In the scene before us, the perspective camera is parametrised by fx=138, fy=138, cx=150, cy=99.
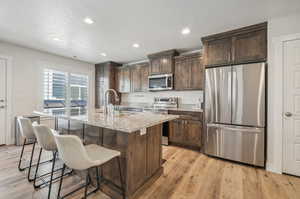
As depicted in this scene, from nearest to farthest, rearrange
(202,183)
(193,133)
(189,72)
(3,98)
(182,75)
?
(202,183)
(193,133)
(3,98)
(189,72)
(182,75)

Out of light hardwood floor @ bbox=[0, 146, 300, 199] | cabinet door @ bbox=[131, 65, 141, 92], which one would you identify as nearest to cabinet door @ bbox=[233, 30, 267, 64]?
light hardwood floor @ bbox=[0, 146, 300, 199]

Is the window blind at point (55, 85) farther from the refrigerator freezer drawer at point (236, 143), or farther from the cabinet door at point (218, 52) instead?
the refrigerator freezer drawer at point (236, 143)

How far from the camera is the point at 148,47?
3871 millimetres

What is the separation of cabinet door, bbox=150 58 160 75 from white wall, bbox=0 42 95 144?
3.14 m

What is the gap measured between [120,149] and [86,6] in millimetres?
2165

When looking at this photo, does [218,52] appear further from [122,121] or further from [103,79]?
[103,79]

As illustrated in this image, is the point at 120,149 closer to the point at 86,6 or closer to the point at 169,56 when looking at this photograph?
the point at 86,6

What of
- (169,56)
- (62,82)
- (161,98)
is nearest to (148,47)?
(169,56)

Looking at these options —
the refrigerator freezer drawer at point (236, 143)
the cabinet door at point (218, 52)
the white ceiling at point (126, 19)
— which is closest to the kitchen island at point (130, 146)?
the refrigerator freezer drawer at point (236, 143)

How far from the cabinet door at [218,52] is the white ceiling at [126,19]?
0.25 m

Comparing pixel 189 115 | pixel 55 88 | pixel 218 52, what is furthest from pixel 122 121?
pixel 55 88

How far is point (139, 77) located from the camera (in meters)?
4.87

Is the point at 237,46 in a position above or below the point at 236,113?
above

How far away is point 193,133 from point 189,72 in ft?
5.33
